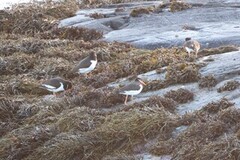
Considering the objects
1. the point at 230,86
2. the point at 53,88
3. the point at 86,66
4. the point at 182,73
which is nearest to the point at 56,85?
the point at 53,88

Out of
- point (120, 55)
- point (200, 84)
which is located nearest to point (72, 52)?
point (120, 55)

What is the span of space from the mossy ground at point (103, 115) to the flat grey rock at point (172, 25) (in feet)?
5.31

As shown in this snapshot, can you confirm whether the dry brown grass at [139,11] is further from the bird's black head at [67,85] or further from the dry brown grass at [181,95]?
the dry brown grass at [181,95]

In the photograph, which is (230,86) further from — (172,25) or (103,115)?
(172,25)

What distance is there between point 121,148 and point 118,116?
1.03 m

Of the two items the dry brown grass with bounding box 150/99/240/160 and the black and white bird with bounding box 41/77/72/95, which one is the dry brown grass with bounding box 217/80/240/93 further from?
the black and white bird with bounding box 41/77/72/95

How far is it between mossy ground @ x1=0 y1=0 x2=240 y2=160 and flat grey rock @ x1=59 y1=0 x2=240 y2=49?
1.62 m

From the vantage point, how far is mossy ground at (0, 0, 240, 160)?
10.8m

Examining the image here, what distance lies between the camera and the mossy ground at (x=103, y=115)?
1081 cm

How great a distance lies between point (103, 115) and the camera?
12820mm

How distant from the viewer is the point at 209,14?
23.4 metres

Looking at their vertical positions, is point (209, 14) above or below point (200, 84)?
below

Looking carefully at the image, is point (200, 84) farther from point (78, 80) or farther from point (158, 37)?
point (158, 37)

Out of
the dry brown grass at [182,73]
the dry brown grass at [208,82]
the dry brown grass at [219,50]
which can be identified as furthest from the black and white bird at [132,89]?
the dry brown grass at [219,50]
